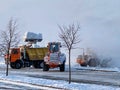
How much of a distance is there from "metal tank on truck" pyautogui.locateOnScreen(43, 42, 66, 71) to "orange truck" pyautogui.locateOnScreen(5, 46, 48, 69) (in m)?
6.51

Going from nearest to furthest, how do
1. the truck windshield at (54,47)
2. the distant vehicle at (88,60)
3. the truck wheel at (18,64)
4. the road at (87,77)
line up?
1. the road at (87,77)
2. the truck windshield at (54,47)
3. the truck wheel at (18,64)
4. the distant vehicle at (88,60)

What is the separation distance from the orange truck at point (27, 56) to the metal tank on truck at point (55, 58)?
6.51 m

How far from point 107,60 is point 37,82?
2959cm

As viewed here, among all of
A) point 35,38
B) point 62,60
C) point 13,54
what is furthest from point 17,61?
point 62,60

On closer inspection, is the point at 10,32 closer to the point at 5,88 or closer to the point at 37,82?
the point at 37,82

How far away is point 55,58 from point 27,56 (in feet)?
27.6

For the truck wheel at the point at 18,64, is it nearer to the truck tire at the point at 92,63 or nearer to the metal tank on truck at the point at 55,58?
the metal tank on truck at the point at 55,58

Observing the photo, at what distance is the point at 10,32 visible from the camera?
96.2 feet

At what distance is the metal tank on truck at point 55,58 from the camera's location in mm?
37666

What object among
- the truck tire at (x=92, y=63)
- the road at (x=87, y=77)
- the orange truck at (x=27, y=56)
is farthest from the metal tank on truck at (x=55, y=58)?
the truck tire at (x=92, y=63)

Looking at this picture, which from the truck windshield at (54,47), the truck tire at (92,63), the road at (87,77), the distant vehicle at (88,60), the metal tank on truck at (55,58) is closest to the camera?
the road at (87,77)

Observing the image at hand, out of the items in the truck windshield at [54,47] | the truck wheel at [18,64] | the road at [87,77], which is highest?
the truck windshield at [54,47]

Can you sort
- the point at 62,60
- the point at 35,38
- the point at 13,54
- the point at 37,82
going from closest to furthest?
the point at 37,82 → the point at 62,60 → the point at 13,54 → the point at 35,38

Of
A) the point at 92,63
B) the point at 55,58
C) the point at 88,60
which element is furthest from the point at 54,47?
the point at 92,63
